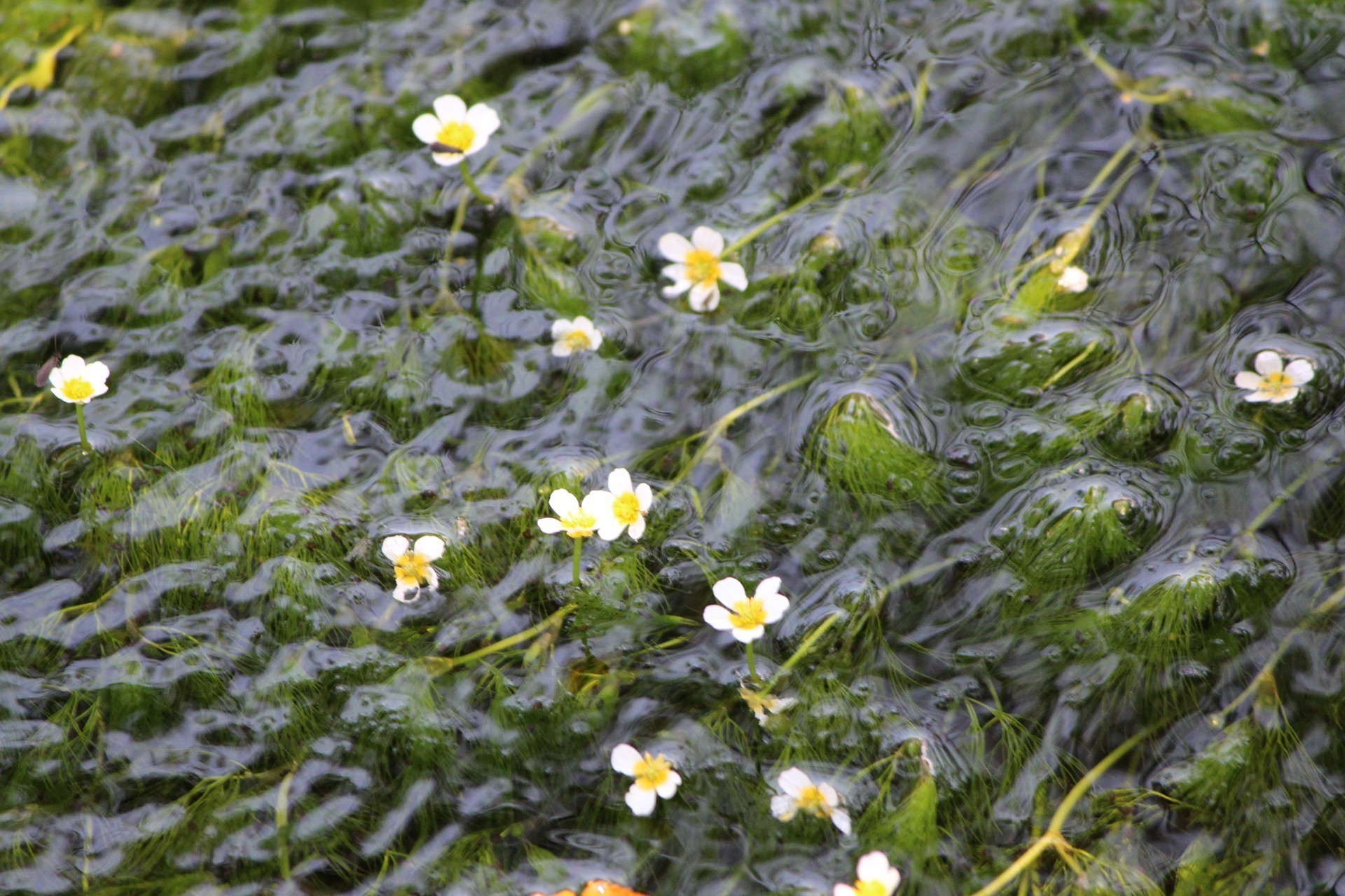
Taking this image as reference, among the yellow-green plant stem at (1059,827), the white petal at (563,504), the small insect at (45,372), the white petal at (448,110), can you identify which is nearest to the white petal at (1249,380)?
the yellow-green plant stem at (1059,827)

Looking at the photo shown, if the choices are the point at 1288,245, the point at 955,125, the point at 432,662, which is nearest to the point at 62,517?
the point at 432,662

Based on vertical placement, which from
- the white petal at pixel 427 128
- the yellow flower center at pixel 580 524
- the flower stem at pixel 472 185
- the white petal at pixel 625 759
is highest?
the white petal at pixel 427 128

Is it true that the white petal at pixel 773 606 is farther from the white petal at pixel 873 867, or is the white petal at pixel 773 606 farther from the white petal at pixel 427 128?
the white petal at pixel 427 128

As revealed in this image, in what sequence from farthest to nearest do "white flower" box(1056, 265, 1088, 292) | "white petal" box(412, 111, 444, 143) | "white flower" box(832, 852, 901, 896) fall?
"white petal" box(412, 111, 444, 143)
"white flower" box(1056, 265, 1088, 292)
"white flower" box(832, 852, 901, 896)

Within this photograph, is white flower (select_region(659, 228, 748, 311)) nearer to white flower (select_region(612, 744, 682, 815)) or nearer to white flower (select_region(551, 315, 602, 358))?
white flower (select_region(551, 315, 602, 358))

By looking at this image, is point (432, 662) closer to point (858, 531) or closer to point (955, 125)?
point (858, 531)

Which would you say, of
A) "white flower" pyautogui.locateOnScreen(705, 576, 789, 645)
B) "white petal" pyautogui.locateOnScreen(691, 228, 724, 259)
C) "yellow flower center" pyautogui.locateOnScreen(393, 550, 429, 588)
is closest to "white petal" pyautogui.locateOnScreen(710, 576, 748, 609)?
"white flower" pyautogui.locateOnScreen(705, 576, 789, 645)

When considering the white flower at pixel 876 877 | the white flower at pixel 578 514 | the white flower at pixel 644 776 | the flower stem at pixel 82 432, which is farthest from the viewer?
the flower stem at pixel 82 432
